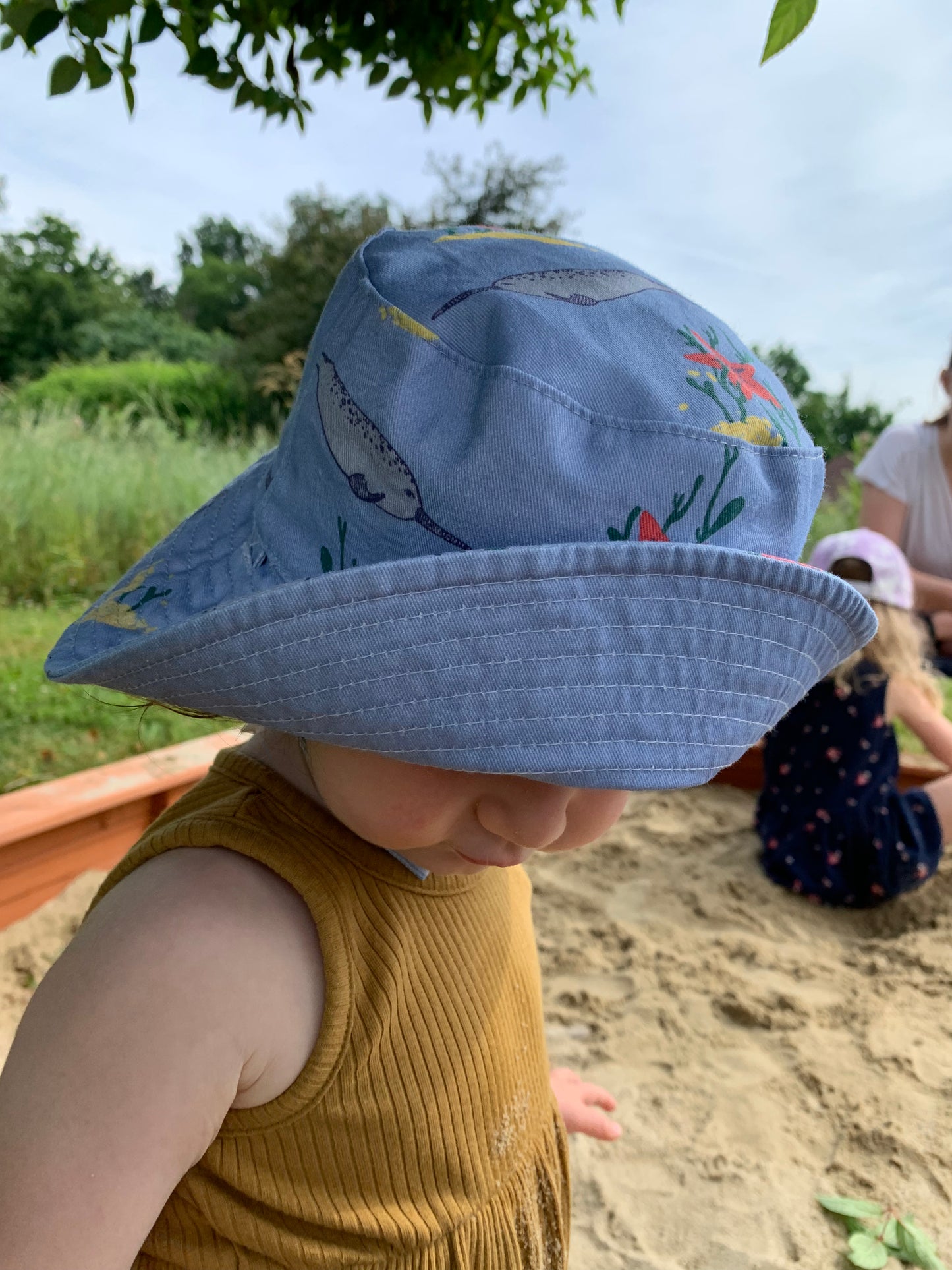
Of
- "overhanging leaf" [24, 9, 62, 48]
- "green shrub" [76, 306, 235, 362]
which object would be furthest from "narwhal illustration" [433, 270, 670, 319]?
"green shrub" [76, 306, 235, 362]

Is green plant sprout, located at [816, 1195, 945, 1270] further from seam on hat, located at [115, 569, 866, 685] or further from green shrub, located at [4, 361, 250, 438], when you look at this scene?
green shrub, located at [4, 361, 250, 438]

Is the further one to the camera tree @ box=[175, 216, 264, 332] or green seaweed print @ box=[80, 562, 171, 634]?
tree @ box=[175, 216, 264, 332]

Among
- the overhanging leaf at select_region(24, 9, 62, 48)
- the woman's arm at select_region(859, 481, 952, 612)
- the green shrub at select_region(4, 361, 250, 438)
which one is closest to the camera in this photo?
the overhanging leaf at select_region(24, 9, 62, 48)

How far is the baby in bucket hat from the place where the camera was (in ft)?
2.44

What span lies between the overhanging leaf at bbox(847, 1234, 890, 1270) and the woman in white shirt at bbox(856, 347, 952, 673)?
3.04 m

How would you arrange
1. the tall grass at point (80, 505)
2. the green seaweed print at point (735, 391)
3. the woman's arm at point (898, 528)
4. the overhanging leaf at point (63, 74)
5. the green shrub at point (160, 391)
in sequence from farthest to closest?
1. the green shrub at point (160, 391)
2. the tall grass at point (80, 505)
3. the woman's arm at point (898, 528)
4. the overhanging leaf at point (63, 74)
5. the green seaweed print at point (735, 391)

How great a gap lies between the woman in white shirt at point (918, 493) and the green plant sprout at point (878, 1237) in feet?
9.74

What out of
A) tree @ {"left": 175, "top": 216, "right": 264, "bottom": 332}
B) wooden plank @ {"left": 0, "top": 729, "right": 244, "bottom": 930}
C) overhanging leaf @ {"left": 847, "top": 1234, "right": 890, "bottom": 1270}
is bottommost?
tree @ {"left": 175, "top": 216, "right": 264, "bottom": 332}

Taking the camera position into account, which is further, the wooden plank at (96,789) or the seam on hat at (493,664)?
the wooden plank at (96,789)

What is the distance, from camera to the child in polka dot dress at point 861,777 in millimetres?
3037

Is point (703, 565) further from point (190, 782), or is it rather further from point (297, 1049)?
point (190, 782)

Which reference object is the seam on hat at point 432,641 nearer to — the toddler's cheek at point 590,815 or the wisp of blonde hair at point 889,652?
the toddler's cheek at point 590,815

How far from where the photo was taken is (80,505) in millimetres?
5914

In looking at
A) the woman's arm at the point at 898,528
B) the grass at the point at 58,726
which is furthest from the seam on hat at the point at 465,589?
the woman's arm at the point at 898,528
